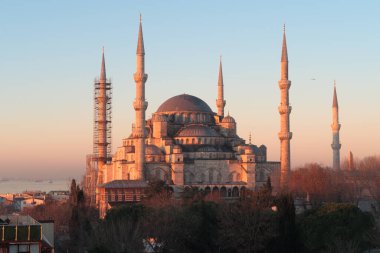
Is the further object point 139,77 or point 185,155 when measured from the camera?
point 185,155

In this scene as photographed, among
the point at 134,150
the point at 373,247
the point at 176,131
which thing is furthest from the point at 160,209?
the point at 176,131

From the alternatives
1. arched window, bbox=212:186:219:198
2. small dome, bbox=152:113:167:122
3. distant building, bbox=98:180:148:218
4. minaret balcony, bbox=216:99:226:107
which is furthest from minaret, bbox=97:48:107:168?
minaret balcony, bbox=216:99:226:107

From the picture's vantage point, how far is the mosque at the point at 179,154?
5494 centimetres

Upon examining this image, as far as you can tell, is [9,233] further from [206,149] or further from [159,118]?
[159,118]

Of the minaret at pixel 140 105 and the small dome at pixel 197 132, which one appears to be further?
the small dome at pixel 197 132

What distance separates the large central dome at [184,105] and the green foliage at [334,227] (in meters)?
31.9

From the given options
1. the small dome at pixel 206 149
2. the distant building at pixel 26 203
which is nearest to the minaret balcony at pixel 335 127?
the small dome at pixel 206 149

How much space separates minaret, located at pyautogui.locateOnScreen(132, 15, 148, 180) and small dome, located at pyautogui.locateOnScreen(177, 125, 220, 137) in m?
6.90

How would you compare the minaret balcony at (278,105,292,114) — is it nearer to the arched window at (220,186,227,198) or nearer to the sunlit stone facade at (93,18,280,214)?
the sunlit stone facade at (93,18,280,214)

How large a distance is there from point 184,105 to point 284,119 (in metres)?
10.5

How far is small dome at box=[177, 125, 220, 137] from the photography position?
61.3 meters

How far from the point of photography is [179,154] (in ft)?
188

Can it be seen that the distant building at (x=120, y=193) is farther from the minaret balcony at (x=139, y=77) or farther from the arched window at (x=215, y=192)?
the minaret balcony at (x=139, y=77)

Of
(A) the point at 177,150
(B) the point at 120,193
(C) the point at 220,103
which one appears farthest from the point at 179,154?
(C) the point at 220,103
